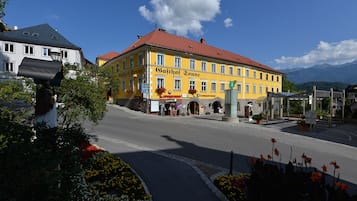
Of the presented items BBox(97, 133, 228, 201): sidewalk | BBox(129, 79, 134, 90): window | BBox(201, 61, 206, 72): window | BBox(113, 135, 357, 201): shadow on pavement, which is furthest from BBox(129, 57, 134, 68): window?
→ BBox(97, 133, 228, 201): sidewalk

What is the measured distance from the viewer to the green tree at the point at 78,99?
644 centimetres

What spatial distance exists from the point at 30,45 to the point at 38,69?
3944cm

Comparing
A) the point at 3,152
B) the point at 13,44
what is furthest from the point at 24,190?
the point at 13,44

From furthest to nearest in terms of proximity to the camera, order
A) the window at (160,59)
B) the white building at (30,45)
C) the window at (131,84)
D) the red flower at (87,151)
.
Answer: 1. the white building at (30,45)
2. the window at (131,84)
3. the window at (160,59)
4. the red flower at (87,151)

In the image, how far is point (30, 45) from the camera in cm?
3441

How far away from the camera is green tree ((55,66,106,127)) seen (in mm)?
6438

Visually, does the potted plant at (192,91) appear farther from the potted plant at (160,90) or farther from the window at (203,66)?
the potted plant at (160,90)

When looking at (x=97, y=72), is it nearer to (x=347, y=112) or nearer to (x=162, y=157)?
(x=162, y=157)

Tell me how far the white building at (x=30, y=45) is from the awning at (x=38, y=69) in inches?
1327

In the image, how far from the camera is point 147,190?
4555 mm

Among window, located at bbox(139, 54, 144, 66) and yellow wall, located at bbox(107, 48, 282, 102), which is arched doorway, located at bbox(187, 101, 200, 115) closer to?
yellow wall, located at bbox(107, 48, 282, 102)

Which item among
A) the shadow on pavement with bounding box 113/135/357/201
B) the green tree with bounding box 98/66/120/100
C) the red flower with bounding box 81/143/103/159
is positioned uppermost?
the green tree with bounding box 98/66/120/100

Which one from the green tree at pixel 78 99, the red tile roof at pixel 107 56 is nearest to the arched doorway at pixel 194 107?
the green tree at pixel 78 99

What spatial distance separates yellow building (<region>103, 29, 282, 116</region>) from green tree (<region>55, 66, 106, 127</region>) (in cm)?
1822
